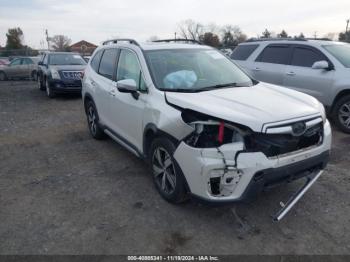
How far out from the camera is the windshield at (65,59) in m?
11.8

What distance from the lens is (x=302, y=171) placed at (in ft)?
10.9

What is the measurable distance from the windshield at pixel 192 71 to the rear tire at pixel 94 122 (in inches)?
80.3

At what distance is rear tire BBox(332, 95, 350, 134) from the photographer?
6.30 meters

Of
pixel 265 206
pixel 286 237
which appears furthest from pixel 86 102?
pixel 286 237


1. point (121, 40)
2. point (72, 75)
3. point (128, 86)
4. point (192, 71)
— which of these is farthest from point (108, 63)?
point (72, 75)

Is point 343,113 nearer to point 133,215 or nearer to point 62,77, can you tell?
point 133,215

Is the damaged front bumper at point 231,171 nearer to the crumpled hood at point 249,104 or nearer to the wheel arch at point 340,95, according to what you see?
the crumpled hood at point 249,104

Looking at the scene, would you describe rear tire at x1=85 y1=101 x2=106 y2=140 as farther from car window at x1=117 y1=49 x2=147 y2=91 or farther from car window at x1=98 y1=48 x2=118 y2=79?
car window at x1=117 y1=49 x2=147 y2=91

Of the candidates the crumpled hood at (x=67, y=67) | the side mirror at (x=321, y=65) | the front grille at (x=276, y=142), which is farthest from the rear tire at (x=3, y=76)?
the front grille at (x=276, y=142)

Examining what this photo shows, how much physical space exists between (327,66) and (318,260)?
4.68 metres

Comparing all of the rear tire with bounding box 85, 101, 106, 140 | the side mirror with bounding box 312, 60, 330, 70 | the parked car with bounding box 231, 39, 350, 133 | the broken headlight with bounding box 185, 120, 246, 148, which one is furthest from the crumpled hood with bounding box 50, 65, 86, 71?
the broken headlight with bounding box 185, 120, 246, 148

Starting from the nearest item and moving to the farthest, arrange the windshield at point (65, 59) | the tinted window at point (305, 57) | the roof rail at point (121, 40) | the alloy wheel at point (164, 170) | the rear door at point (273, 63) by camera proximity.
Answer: the alloy wheel at point (164, 170)
the roof rail at point (121, 40)
the tinted window at point (305, 57)
the rear door at point (273, 63)
the windshield at point (65, 59)

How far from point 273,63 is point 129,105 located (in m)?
4.62

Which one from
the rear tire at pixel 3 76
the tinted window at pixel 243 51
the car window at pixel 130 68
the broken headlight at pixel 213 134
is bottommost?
the rear tire at pixel 3 76
